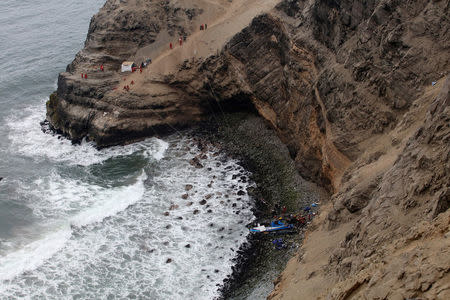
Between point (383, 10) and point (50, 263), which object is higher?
point (383, 10)

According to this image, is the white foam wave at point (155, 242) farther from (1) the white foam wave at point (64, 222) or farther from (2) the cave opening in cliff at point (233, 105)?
(2) the cave opening in cliff at point (233, 105)

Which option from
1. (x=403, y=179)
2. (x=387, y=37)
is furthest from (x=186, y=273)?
(x=387, y=37)

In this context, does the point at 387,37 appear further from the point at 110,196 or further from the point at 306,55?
the point at 110,196

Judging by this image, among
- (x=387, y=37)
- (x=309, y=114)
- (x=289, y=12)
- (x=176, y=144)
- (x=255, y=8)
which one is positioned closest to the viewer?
(x=387, y=37)

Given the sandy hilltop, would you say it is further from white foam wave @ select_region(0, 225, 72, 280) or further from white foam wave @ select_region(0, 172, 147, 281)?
white foam wave @ select_region(0, 225, 72, 280)

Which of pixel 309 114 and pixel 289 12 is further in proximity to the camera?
pixel 289 12

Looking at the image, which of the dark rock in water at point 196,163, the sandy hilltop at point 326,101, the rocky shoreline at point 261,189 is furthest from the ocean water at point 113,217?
the sandy hilltop at point 326,101

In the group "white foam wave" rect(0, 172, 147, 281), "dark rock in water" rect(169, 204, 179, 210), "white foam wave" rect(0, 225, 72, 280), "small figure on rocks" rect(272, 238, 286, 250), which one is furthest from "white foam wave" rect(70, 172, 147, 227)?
"small figure on rocks" rect(272, 238, 286, 250)
